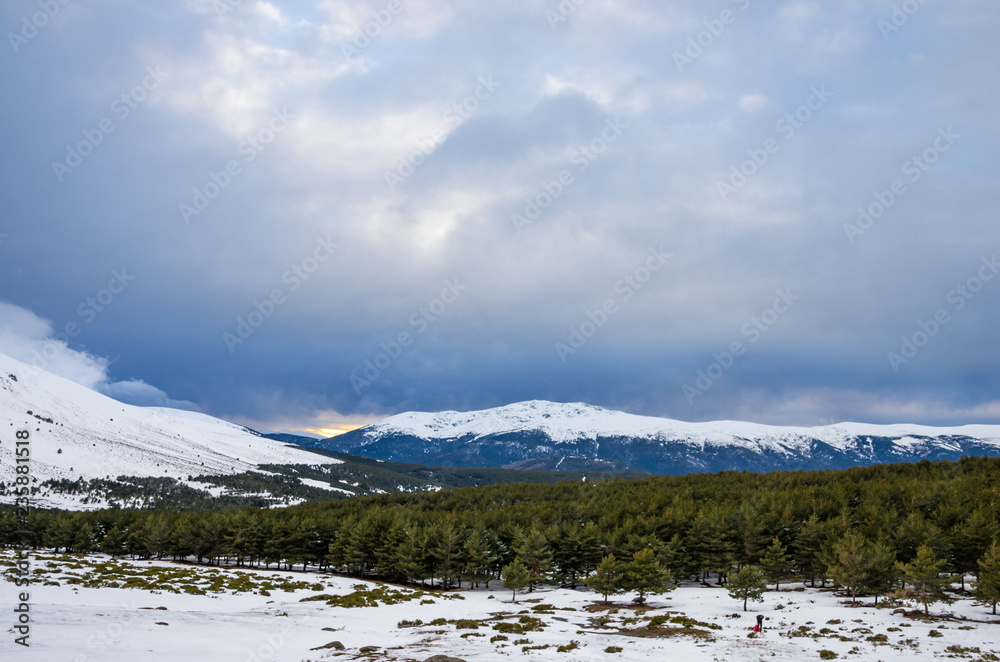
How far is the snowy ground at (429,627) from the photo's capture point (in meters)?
39.5

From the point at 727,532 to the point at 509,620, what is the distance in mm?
55203

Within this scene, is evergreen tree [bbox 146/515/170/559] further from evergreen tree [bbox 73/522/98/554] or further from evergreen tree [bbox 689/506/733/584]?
evergreen tree [bbox 689/506/733/584]

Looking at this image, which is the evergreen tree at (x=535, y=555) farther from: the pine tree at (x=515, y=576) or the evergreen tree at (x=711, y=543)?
the evergreen tree at (x=711, y=543)

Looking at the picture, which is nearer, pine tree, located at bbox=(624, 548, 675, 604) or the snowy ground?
the snowy ground

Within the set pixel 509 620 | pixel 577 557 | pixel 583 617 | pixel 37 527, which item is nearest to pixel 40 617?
pixel 509 620

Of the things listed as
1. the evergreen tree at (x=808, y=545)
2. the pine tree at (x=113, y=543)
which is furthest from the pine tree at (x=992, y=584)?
the pine tree at (x=113, y=543)

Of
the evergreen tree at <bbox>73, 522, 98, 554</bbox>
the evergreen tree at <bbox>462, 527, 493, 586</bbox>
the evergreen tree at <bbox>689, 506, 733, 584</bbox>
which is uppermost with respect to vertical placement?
the evergreen tree at <bbox>689, 506, 733, 584</bbox>

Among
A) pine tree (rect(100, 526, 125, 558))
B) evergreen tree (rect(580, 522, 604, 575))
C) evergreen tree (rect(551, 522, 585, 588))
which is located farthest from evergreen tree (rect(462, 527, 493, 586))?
pine tree (rect(100, 526, 125, 558))

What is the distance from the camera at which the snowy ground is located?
39531 mm

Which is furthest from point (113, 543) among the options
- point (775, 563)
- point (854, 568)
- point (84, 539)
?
point (854, 568)

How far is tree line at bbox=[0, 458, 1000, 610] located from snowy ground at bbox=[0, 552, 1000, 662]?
256 inches

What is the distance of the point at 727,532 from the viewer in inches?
3989

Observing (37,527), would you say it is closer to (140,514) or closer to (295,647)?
(140,514)

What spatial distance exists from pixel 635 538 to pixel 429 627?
53.2 m
